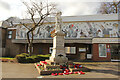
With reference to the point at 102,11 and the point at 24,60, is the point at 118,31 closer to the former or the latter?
the point at 102,11

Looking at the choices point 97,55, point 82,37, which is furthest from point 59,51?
point 97,55

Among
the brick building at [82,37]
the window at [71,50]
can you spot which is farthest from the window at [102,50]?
the window at [71,50]

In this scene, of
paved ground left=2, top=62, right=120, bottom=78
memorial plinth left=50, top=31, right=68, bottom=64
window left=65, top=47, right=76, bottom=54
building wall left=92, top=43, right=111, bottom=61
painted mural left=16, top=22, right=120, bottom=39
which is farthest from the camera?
window left=65, top=47, right=76, bottom=54

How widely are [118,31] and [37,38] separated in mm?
15401

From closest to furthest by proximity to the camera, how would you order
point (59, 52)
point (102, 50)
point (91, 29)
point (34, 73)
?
point (34, 73) → point (59, 52) → point (102, 50) → point (91, 29)

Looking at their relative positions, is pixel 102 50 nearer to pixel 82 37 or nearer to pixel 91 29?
pixel 82 37

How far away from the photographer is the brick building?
19562 mm

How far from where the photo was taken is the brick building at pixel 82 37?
19562 mm

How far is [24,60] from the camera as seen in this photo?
50.6 ft

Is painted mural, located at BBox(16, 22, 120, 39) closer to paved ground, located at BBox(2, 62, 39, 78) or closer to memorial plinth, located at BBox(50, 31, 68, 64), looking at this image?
memorial plinth, located at BBox(50, 31, 68, 64)

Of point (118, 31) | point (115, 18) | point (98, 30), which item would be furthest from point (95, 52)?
point (115, 18)

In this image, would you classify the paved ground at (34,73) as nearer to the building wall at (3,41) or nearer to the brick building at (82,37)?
the brick building at (82,37)

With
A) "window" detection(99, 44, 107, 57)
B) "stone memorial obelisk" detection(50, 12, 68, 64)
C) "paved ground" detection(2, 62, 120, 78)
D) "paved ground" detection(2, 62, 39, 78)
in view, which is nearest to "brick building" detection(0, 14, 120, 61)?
"window" detection(99, 44, 107, 57)

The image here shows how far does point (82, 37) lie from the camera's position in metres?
A: 20.8
